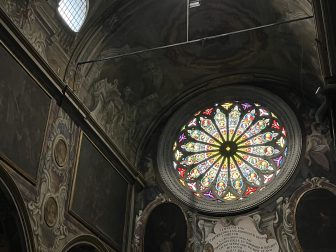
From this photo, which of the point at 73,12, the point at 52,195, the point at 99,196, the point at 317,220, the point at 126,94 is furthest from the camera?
the point at 126,94

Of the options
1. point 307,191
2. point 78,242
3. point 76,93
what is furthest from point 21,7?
point 307,191

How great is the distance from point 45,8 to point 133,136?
515cm

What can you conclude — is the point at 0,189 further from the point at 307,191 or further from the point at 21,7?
the point at 307,191

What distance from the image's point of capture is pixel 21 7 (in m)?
10.4

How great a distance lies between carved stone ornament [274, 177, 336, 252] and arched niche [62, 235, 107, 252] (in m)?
4.32

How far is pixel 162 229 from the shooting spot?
13.9 meters

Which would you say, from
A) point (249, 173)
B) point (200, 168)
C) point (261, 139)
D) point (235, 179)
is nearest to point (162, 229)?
point (200, 168)

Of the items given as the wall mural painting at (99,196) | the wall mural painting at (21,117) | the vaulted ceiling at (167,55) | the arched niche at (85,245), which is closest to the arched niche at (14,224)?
the wall mural painting at (21,117)

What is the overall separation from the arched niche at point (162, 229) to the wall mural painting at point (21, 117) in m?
4.61

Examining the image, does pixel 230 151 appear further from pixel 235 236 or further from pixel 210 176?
pixel 235 236

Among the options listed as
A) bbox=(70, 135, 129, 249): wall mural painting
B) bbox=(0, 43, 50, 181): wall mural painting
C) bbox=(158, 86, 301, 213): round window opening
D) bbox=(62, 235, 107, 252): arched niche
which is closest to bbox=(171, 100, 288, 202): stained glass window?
bbox=(158, 86, 301, 213): round window opening

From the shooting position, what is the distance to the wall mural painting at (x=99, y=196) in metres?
11.7

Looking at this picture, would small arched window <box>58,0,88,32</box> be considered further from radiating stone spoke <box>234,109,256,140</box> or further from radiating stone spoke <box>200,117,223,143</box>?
radiating stone spoke <box>234,109,256,140</box>

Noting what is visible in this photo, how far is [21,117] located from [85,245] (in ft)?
11.2
